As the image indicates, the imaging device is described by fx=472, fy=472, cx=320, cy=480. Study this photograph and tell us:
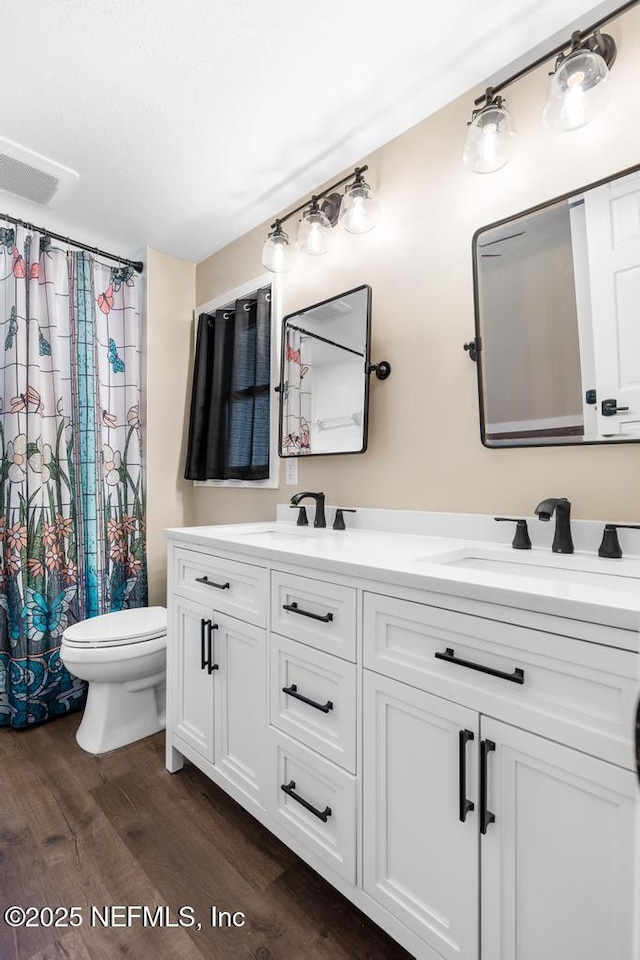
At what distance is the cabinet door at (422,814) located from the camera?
2.87 feet

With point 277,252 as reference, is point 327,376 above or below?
below

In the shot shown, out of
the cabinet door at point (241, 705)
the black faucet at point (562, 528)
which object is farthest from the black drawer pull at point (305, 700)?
the black faucet at point (562, 528)

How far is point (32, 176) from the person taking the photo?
74.9 inches

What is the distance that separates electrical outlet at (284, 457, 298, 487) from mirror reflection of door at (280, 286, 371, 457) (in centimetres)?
5

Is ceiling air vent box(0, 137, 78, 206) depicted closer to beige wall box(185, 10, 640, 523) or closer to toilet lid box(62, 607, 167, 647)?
beige wall box(185, 10, 640, 523)

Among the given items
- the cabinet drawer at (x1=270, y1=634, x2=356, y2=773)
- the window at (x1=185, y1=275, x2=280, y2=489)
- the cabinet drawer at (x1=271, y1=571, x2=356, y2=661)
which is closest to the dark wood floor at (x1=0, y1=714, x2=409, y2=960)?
the cabinet drawer at (x1=270, y1=634, x2=356, y2=773)

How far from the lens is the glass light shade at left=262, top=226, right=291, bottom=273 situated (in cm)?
200

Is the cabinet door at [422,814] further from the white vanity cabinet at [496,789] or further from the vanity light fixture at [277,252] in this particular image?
the vanity light fixture at [277,252]

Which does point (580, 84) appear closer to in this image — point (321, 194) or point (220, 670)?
point (321, 194)

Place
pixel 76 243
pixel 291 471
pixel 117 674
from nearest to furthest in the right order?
pixel 117 674
pixel 291 471
pixel 76 243

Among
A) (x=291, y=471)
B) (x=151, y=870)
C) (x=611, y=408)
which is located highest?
(x=611, y=408)

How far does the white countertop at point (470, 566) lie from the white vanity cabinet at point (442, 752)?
0.01m

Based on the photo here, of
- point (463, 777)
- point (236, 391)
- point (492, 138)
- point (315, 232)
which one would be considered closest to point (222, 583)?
point (463, 777)

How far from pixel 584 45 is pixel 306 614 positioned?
159 cm
